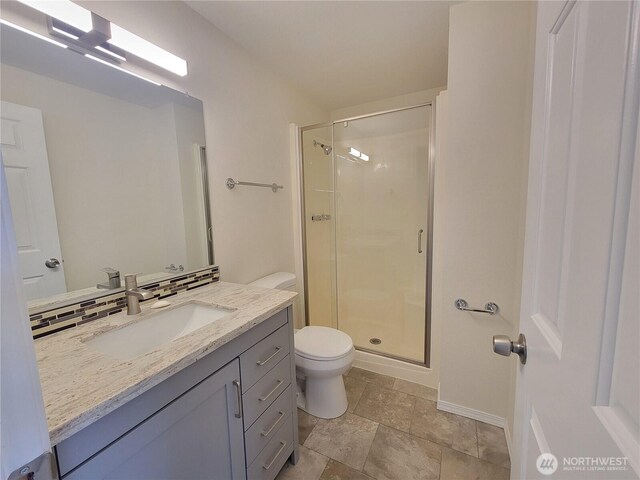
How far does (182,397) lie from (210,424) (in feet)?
0.60

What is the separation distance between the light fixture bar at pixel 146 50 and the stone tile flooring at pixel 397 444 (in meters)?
2.06

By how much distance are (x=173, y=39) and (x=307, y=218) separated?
4.84ft

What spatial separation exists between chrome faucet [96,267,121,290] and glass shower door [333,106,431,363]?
1.81 meters

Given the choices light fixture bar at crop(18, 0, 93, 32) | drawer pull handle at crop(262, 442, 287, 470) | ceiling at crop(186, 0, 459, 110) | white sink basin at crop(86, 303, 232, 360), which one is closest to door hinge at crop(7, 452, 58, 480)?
white sink basin at crop(86, 303, 232, 360)

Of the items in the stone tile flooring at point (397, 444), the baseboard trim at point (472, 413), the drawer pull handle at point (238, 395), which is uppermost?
the drawer pull handle at point (238, 395)

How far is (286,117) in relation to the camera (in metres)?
2.25

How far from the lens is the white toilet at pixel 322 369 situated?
1.59m

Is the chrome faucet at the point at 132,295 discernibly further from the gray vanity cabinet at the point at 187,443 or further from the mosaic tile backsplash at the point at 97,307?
the gray vanity cabinet at the point at 187,443

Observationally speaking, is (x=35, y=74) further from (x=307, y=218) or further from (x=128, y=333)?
(x=307, y=218)

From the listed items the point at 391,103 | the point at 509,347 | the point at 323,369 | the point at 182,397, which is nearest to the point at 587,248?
the point at 509,347

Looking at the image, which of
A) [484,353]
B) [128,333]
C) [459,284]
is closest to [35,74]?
[128,333]

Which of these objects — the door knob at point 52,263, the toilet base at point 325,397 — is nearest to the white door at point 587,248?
the toilet base at point 325,397

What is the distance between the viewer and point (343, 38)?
1715 mm

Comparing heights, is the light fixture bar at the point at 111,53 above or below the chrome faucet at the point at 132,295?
above
